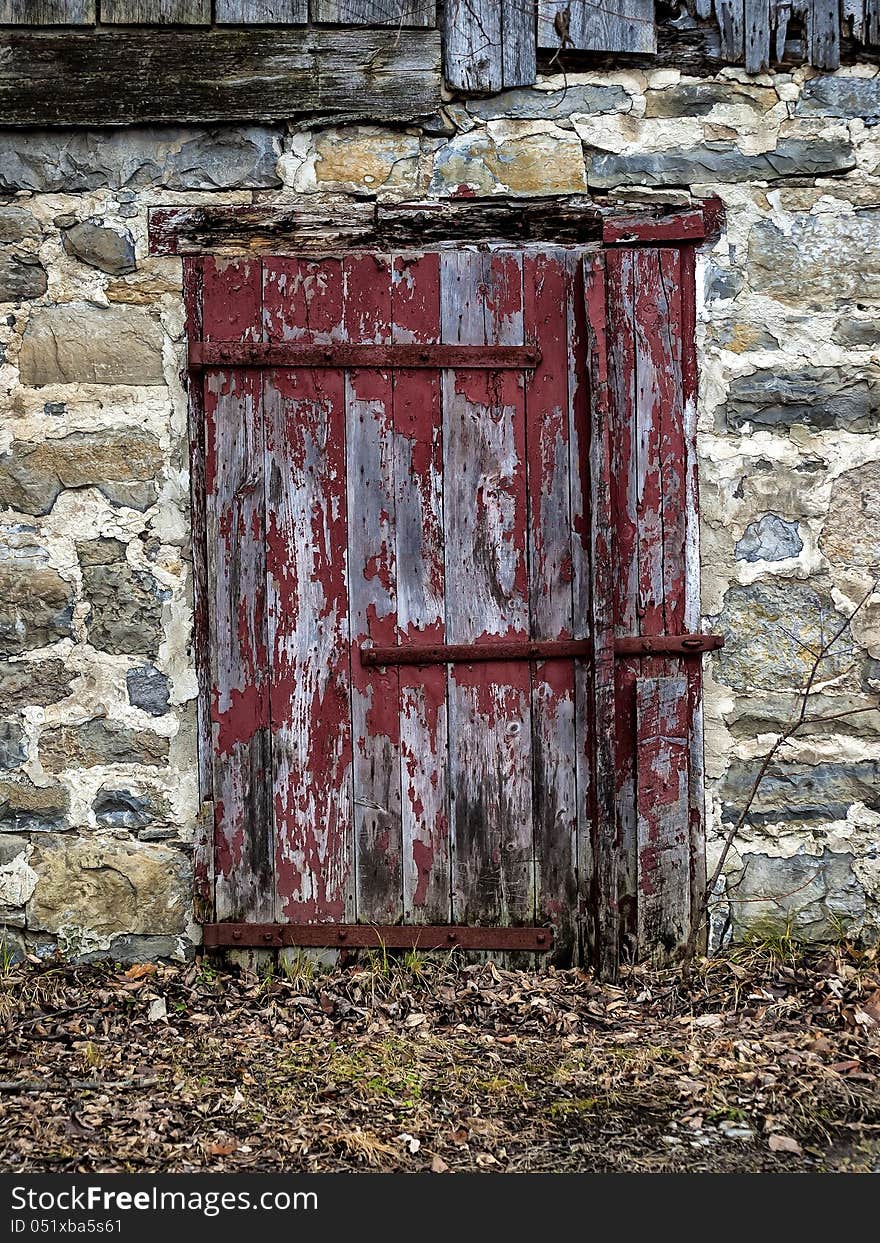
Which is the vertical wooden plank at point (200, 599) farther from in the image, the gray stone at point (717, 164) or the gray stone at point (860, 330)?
the gray stone at point (860, 330)

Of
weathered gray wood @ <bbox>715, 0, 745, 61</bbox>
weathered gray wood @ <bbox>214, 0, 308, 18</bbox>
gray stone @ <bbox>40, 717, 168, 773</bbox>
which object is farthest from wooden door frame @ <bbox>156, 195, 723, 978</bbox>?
→ weathered gray wood @ <bbox>214, 0, 308, 18</bbox>

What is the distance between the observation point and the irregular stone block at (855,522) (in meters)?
3.12

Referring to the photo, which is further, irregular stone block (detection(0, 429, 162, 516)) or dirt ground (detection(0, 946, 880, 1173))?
irregular stone block (detection(0, 429, 162, 516))

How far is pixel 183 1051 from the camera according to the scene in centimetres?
277

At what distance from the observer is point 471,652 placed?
313cm

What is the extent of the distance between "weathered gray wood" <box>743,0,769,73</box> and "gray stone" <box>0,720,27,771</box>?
287 centimetres

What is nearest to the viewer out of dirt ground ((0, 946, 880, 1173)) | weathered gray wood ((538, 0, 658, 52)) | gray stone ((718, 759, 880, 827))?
dirt ground ((0, 946, 880, 1173))

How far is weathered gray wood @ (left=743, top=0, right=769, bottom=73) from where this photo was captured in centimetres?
306

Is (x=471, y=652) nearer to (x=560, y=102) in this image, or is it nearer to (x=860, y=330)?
(x=860, y=330)

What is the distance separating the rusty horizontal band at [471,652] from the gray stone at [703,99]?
1.57m

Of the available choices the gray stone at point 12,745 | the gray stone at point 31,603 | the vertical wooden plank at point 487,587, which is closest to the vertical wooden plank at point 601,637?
the vertical wooden plank at point 487,587

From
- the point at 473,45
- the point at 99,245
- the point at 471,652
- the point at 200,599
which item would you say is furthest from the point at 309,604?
the point at 473,45

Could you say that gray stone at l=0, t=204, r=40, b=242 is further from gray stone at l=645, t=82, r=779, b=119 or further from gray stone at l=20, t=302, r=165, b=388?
gray stone at l=645, t=82, r=779, b=119

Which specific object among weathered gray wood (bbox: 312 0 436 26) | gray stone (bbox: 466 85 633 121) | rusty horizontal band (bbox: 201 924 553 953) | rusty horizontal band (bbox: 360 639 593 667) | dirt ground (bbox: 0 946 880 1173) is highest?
weathered gray wood (bbox: 312 0 436 26)
